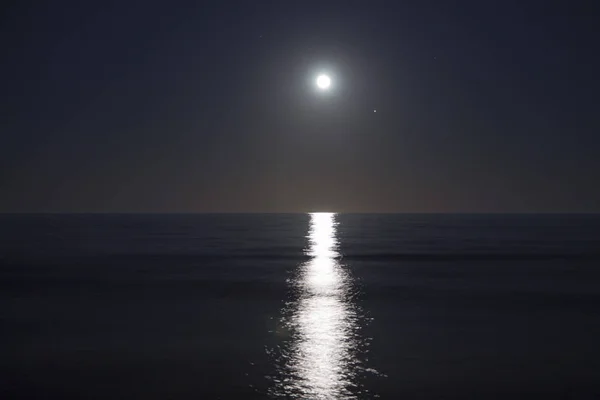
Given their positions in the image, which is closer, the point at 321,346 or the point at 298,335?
the point at 321,346

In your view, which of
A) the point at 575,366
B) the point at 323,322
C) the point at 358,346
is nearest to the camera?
the point at 575,366

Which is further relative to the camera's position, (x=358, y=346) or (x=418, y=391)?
(x=358, y=346)

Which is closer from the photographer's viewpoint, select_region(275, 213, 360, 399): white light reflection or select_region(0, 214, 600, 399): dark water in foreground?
select_region(275, 213, 360, 399): white light reflection

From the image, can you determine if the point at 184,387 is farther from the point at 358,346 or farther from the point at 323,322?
the point at 323,322

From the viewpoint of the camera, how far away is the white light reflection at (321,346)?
38.9 ft

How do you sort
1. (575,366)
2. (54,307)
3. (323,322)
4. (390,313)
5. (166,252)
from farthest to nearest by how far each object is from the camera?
(166,252) < (54,307) < (390,313) < (323,322) < (575,366)

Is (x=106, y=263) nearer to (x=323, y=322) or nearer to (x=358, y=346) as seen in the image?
(x=323, y=322)

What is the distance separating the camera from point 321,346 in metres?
15.3

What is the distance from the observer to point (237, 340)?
1647 cm

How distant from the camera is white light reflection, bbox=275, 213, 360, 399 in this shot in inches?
466

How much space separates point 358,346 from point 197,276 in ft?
60.3

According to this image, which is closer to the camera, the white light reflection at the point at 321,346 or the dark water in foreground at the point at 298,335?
the white light reflection at the point at 321,346

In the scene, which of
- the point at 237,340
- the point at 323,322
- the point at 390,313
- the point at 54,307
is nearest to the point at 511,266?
the point at 390,313

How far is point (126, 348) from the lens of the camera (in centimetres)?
1565
